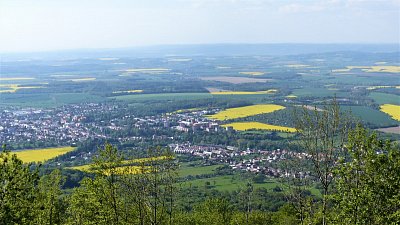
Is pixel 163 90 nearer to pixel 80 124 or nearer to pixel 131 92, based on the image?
pixel 131 92

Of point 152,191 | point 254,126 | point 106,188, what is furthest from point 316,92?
point 106,188

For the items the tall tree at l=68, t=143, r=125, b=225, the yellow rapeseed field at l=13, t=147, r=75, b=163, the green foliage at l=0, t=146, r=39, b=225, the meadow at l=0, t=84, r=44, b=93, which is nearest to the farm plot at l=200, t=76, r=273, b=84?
the meadow at l=0, t=84, r=44, b=93

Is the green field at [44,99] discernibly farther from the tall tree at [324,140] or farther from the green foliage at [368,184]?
the green foliage at [368,184]

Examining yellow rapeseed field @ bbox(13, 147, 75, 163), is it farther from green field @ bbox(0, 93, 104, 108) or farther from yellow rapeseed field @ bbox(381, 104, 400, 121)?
yellow rapeseed field @ bbox(381, 104, 400, 121)

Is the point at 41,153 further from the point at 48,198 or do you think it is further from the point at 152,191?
the point at 152,191

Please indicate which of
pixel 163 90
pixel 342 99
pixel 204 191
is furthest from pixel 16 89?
pixel 204 191
